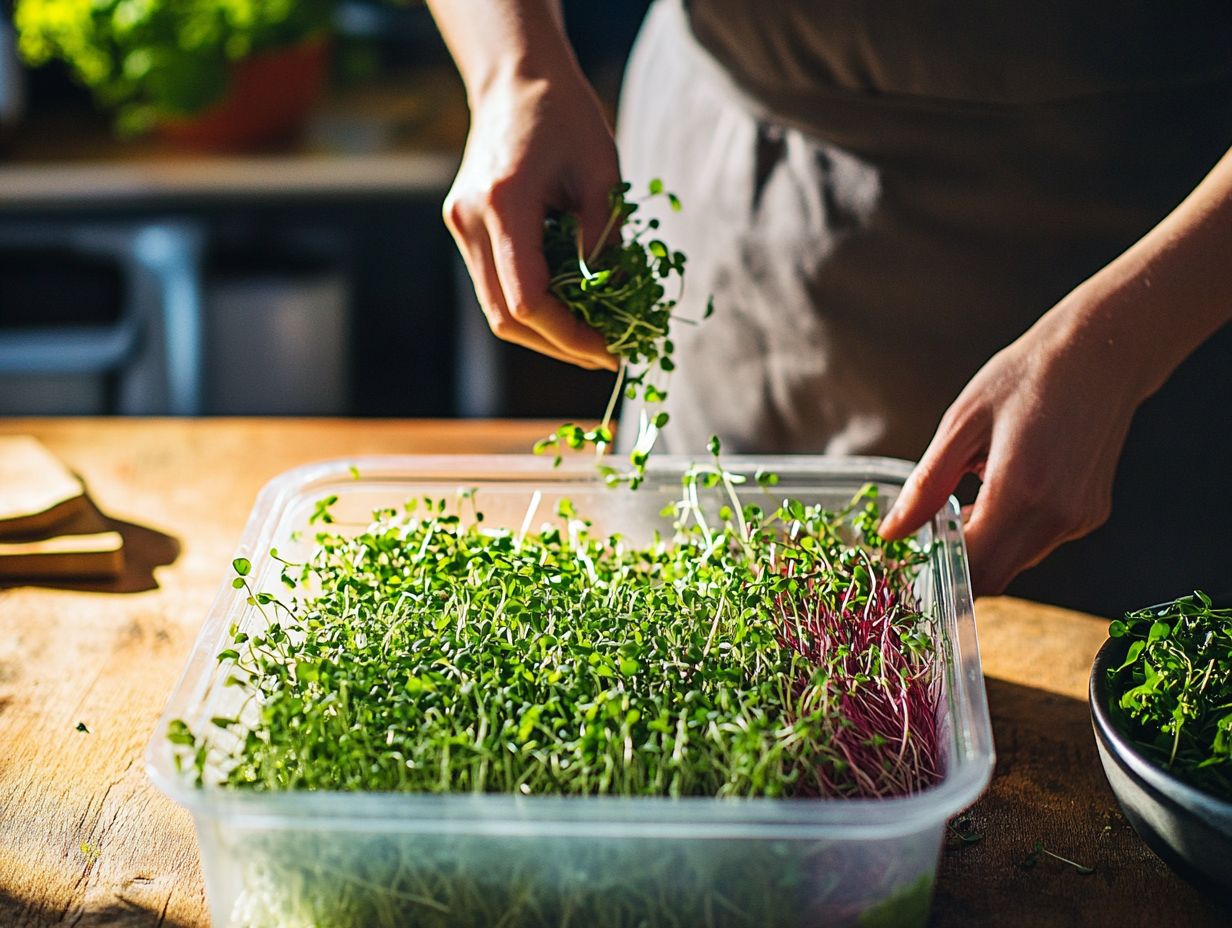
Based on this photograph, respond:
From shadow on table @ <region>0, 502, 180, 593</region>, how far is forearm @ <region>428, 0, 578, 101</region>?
635 millimetres

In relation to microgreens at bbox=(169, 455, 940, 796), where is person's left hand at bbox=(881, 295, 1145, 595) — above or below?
above

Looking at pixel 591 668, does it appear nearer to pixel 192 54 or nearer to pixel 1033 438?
pixel 1033 438

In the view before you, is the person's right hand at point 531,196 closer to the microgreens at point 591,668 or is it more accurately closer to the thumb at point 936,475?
the microgreens at point 591,668

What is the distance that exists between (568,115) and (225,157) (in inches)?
79.8

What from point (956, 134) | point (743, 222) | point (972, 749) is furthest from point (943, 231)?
point (972, 749)

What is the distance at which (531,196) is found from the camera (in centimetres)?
116

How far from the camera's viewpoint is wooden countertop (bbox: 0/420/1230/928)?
95cm

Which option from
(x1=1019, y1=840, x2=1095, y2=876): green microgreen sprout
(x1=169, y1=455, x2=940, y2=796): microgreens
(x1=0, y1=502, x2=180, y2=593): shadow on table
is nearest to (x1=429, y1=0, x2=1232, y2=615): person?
(x1=169, y1=455, x2=940, y2=796): microgreens

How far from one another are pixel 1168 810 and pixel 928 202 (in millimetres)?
799

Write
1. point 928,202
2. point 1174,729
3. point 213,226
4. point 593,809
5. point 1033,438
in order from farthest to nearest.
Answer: point 213,226, point 928,202, point 1033,438, point 1174,729, point 593,809

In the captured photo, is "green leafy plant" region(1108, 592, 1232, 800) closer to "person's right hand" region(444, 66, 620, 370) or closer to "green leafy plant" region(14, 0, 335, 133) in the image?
"person's right hand" region(444, 66, 620, 370)

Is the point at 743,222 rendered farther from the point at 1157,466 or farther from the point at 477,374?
the point at 477,374

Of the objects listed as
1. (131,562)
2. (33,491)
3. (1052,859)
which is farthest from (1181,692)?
(33,491)

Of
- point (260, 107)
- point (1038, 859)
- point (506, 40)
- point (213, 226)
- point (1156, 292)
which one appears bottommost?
point (213, 226)
